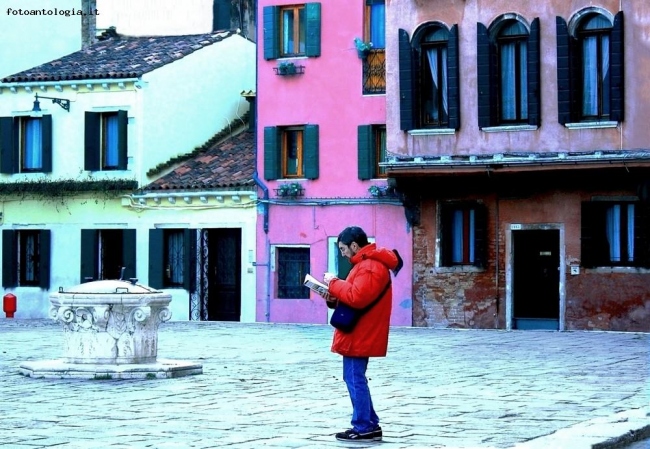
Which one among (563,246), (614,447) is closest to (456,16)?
(563,246)

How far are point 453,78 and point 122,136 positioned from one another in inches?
372

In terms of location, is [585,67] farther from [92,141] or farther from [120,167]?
[92,141]

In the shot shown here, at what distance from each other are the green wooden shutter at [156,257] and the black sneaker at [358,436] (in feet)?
A: 82.1

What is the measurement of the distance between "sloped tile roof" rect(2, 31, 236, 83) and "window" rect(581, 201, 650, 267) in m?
11.9

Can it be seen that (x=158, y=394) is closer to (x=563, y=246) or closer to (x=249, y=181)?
(x=563, y=246)

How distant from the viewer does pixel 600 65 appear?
2983 cm

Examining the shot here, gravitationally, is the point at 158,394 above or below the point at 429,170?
below

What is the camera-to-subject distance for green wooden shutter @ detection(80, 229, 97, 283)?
37.6 m

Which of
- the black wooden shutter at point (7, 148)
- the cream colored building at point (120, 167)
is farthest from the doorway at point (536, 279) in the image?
the black wooden shutter at point (7, 148)

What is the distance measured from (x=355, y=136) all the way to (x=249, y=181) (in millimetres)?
2991

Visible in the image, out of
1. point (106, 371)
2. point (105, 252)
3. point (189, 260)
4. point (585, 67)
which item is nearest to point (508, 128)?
point (585, 67)

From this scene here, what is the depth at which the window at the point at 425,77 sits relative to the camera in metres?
31.8

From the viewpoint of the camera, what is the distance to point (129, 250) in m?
37.2

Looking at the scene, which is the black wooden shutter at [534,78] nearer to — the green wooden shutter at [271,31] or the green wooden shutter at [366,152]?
the green wooden shutter at [366,152]
